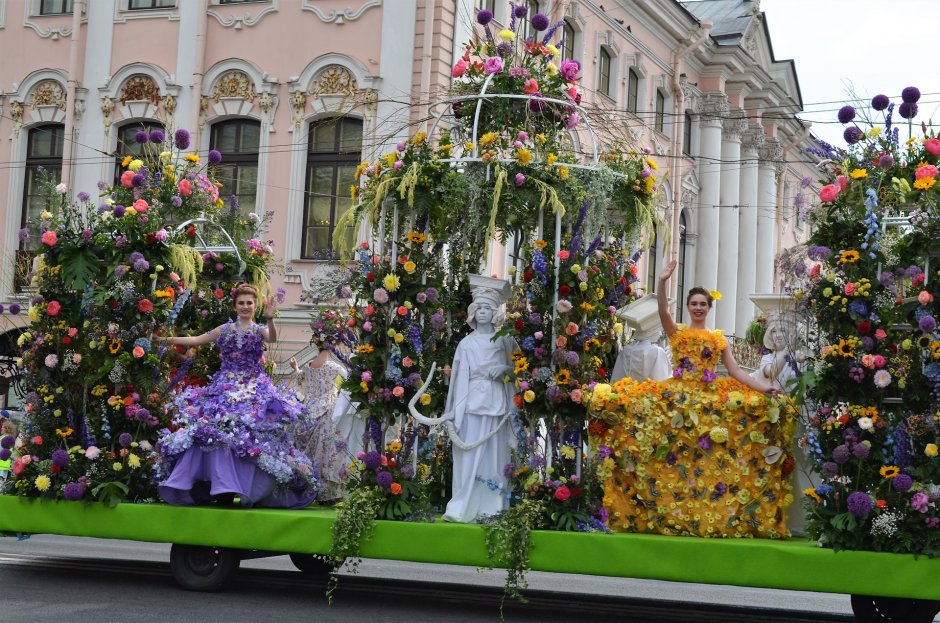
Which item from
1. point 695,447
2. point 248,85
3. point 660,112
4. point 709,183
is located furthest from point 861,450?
point 709,183

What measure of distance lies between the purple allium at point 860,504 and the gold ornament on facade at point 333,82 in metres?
14.3

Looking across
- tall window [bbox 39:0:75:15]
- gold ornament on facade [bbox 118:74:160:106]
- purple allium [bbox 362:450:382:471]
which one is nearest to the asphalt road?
purple allium [bbox 362:450:382:471]

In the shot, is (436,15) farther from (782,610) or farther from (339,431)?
(782,610)

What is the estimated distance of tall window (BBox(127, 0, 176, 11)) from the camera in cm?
2234

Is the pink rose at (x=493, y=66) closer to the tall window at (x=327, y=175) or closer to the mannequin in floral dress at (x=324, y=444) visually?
the mannequin in floral dress at (x=324, y=444)

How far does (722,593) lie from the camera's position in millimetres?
11484

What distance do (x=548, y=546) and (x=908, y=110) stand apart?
371 cm

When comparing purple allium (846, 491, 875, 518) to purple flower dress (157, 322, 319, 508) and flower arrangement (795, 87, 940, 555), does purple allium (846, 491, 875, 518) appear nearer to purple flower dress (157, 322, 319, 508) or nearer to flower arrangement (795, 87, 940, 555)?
flower arrangement (795, 87, 940, 555)

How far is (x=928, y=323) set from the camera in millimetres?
7887

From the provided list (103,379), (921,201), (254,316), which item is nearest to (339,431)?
(254,316)

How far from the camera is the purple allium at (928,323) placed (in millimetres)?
7887

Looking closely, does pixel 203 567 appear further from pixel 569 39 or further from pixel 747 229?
pixel 747 229

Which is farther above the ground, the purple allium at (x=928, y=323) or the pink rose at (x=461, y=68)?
the pink rose at (x=461, y=68)

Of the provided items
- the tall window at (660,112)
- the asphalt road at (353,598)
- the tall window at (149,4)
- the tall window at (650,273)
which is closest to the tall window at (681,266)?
the tall window at (660,112)
